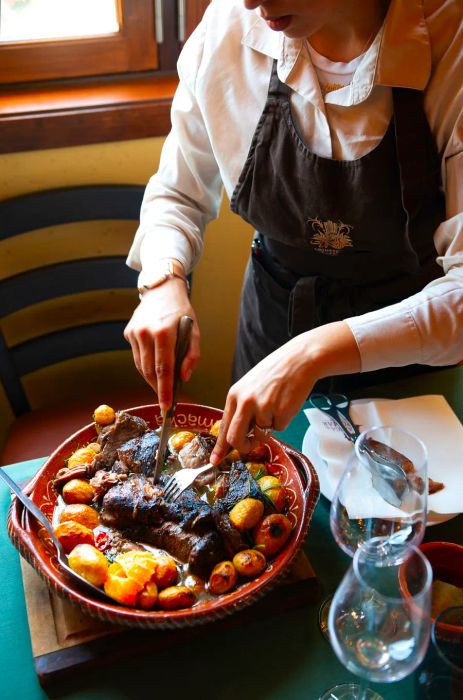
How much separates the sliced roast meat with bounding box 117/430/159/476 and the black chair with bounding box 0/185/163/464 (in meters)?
0.63

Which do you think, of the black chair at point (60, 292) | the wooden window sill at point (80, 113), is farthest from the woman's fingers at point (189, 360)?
the wooden window sill at point (80, 113)

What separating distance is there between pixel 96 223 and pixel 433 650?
1.49 meters

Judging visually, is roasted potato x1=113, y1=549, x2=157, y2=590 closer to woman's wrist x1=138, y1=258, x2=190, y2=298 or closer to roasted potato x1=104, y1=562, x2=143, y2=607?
roasted potato x1=104, y1=562, x2=143, y2=607

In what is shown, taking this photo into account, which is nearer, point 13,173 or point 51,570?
point 51,570

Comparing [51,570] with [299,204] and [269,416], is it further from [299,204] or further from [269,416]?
[299,204]

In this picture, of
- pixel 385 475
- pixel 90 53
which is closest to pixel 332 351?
pixel 385 475

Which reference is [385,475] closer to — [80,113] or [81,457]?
[81,457]

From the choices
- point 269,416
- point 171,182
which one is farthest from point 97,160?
point 269,416

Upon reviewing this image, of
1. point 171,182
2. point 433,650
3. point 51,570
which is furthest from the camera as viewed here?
point 171,182

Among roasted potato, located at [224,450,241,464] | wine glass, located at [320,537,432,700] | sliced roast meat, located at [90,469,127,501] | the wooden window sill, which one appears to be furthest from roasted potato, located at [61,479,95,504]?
the wooden window sill

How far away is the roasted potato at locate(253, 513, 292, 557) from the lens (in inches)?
38.4

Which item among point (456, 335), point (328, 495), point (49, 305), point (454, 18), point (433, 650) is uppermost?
point (454, 18)

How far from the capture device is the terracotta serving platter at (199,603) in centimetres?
88

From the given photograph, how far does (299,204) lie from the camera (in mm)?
1230
